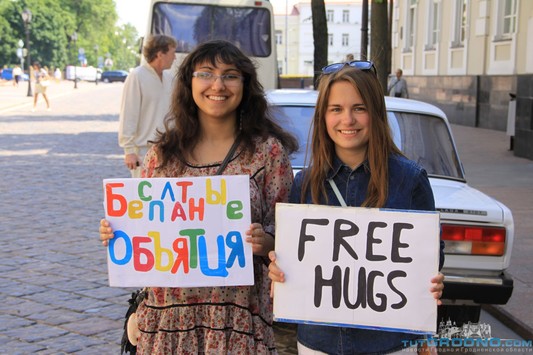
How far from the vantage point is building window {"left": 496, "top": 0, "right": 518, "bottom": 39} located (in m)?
22.8

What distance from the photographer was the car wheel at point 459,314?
4918 mm

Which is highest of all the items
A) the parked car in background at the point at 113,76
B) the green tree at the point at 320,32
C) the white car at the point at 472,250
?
the green tree at the point at 320,32

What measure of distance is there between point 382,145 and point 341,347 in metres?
0.71

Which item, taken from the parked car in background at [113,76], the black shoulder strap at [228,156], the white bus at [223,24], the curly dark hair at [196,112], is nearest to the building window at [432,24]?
the white bus at [223,24]

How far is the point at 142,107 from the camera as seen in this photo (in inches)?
265

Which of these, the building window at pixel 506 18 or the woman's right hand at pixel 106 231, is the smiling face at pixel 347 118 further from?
the building window at pixel 506 18

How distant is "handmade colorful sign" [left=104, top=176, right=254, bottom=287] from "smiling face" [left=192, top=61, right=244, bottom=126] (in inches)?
10.8

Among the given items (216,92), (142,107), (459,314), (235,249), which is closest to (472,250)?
(459,314)

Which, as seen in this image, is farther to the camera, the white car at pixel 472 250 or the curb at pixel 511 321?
the curb at pixel 511 321

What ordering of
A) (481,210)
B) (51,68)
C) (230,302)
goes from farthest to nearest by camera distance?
(51,68)
(481,210)
(230,302)

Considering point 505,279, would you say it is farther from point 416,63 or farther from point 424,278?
point 416,63

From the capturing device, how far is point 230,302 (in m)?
2.77

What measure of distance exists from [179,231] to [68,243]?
211 inches

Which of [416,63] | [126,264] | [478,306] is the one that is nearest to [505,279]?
[478,306]
